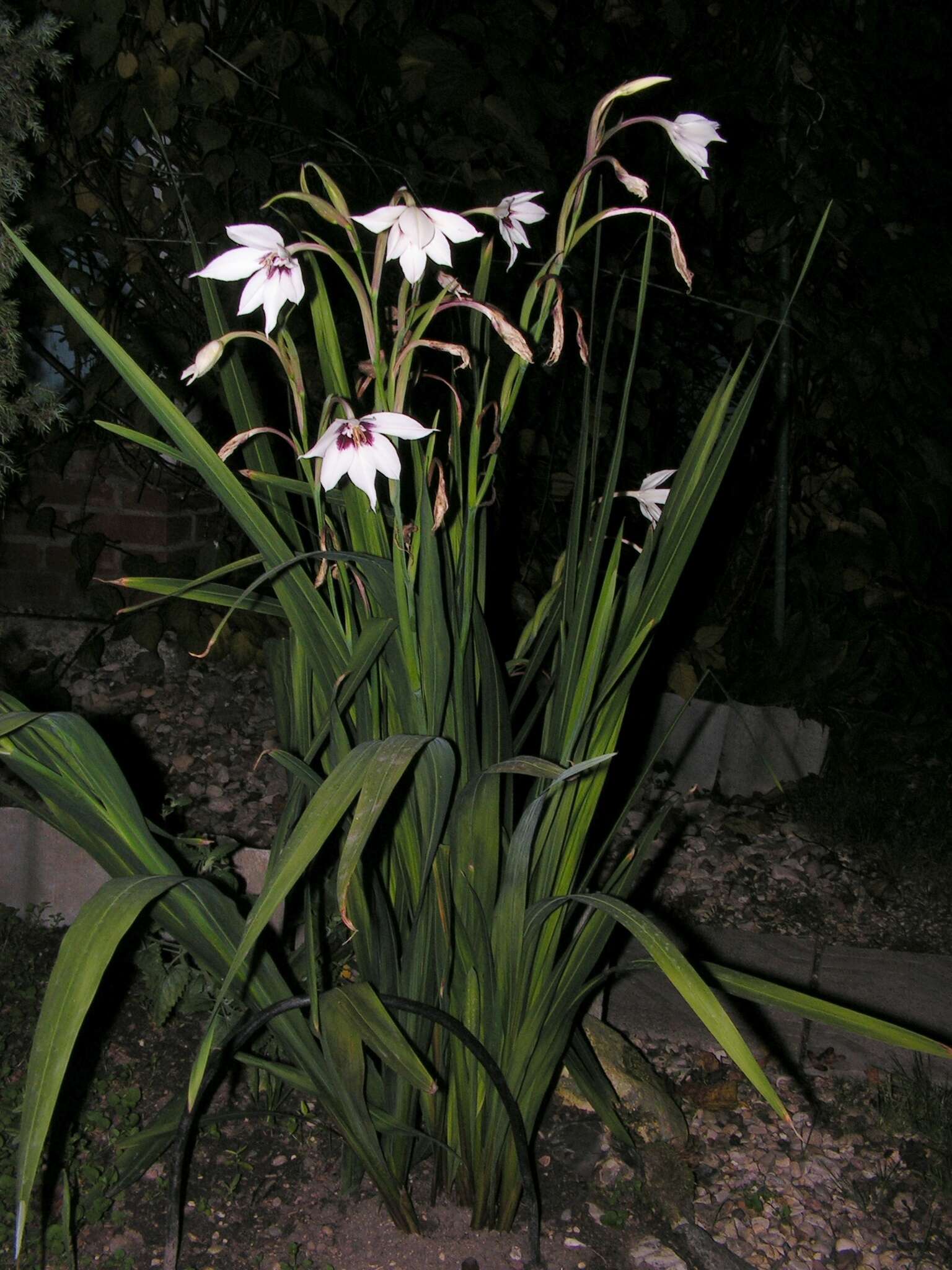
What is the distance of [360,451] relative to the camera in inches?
37.7

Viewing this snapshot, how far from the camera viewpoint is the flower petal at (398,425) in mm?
938

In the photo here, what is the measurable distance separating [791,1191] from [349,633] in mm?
978

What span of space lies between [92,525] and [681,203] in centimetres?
190

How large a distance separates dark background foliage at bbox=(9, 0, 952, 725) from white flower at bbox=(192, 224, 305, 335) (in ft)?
4.65

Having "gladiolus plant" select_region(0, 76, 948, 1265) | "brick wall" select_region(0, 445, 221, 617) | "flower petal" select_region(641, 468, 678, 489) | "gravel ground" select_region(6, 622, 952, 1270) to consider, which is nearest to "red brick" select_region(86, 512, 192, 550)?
"brick wall" select_region(0, 445, 221, 617)

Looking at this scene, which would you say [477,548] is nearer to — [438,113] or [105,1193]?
[105,1193]

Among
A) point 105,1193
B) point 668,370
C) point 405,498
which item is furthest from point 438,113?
point 105,1193

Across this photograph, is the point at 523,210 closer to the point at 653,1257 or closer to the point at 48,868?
the point at 653,1257

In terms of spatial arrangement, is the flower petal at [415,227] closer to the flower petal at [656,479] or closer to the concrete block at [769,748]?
the flower petal at [656,479]

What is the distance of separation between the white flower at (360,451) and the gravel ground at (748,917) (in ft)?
1.48

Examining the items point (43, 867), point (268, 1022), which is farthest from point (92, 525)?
point (268, 1022)

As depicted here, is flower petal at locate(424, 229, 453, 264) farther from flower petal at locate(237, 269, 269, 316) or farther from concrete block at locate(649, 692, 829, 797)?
concrete block at locate(649, 692, 829, 797)

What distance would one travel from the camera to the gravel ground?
4.53 feet

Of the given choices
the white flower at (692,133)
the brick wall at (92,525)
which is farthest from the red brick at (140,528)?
the white flower at (692,133)
